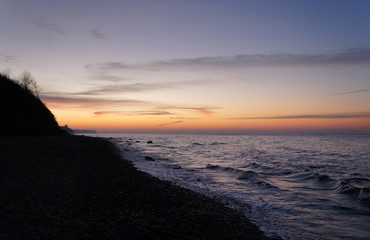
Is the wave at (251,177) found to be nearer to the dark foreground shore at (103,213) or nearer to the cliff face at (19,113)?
the dark foreground shore at (103,213)

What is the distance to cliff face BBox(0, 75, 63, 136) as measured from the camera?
45.8 m

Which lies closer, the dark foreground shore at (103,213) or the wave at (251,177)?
the dark foreground shore at (103,213)

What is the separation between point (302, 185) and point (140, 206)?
14.3m

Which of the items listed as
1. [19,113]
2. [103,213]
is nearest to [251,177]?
[103,213]

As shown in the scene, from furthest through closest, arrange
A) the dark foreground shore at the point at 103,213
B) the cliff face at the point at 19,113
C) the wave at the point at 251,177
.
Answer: the cliff face at the point at 19,113
the wave at the point at 251,177
the dark foreground shore at the point at 103,213

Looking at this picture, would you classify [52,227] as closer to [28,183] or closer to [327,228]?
[28,183]

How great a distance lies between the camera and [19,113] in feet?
168

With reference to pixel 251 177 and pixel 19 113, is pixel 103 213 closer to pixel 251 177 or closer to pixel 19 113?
pixel 251 177

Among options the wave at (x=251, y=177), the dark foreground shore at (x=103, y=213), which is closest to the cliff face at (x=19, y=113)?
the wave at (x=251, y=177)

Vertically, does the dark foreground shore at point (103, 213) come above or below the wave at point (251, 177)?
above

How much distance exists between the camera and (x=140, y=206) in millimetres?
9164

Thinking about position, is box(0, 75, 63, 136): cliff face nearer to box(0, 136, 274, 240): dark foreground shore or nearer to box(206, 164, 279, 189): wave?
box(206, 164, 279, 189): wave

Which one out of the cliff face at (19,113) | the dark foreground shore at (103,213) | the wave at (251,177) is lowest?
the wave at (251,177)

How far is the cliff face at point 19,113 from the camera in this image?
4579 centimetres
